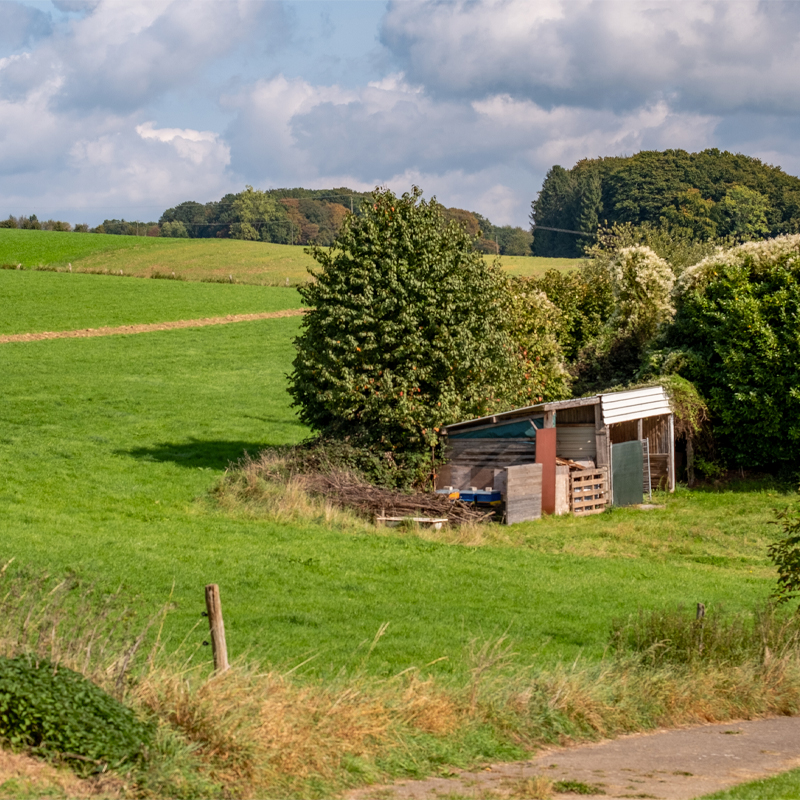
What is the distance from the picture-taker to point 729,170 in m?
116

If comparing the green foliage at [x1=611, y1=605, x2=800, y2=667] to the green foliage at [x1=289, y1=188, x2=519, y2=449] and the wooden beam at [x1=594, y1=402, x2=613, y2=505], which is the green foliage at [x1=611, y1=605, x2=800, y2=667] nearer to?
the green foliage at [x1=289, y1=188, x2=519, y2=449]

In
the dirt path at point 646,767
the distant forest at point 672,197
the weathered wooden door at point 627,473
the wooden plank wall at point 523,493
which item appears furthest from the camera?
the distant forest at point 672,197

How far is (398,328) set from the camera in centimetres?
2562

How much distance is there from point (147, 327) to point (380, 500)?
35.2m

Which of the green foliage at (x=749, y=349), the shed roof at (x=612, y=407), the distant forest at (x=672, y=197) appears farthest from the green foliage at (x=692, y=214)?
the shed roof at (x=612, y=407)

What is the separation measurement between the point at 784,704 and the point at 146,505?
15.7 meters

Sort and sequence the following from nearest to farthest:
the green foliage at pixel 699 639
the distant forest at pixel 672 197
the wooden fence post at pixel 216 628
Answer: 1. the wooden fence post at pixel 216 628
2. the green foliage at pixel 699 639
3. the distant forest at pixel 672 197

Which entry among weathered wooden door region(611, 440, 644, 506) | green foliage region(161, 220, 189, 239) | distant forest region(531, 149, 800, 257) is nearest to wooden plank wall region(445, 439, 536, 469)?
weathered wooden door region(611, 440, 644, 506)

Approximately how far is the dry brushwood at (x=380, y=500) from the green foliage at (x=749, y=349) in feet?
37.1

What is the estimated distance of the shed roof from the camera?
26359 millimetres

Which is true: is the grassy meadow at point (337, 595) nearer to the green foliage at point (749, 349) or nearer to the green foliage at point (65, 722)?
the green foliage at point (65, 722)

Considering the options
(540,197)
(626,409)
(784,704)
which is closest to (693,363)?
(626,409)

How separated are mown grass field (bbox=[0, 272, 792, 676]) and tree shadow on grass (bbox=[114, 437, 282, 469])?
0.11m

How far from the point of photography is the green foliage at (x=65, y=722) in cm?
710
